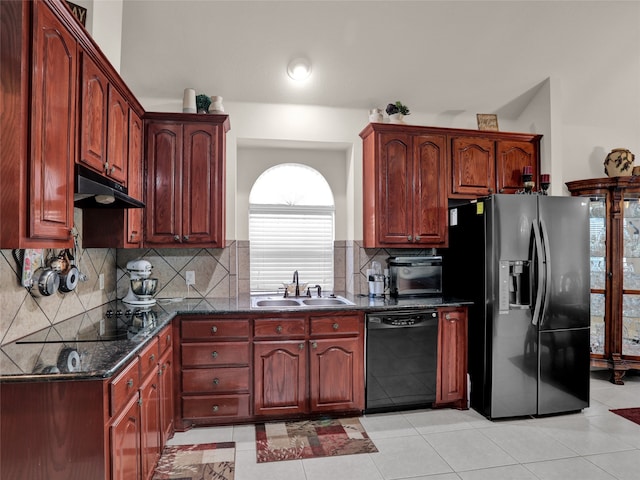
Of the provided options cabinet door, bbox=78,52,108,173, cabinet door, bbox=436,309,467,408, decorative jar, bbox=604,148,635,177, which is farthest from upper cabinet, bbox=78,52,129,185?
decorative jar, bbox=604,148,635,177

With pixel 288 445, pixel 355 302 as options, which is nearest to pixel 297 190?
pixel 355 302

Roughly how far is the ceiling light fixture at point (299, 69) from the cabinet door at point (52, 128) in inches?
70.2

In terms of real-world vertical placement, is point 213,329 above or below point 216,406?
above

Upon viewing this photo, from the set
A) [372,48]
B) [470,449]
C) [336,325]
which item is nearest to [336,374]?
[336,325]

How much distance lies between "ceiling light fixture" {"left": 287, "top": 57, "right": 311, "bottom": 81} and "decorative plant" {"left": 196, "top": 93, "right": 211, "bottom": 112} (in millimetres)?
710

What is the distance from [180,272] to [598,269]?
393cm

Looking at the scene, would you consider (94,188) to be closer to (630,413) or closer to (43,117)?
(43,117)

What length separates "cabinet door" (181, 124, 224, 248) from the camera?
10.2 ft

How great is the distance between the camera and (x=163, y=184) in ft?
10.1

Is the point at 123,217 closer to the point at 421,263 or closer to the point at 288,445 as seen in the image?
the point at 288,445

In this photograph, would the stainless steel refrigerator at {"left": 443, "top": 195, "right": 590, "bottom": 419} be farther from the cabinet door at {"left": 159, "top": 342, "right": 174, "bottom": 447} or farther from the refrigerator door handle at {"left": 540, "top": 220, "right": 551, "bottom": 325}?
the cabinet door at {"left": 159, "top": 342, "right": 174, "bottom": 447}

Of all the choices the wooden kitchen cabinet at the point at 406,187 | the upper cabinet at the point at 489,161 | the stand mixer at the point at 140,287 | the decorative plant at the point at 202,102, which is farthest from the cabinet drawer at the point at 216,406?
the upper cabinet at the point at 489,161

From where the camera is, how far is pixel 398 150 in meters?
3.44

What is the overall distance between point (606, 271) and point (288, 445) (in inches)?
132
